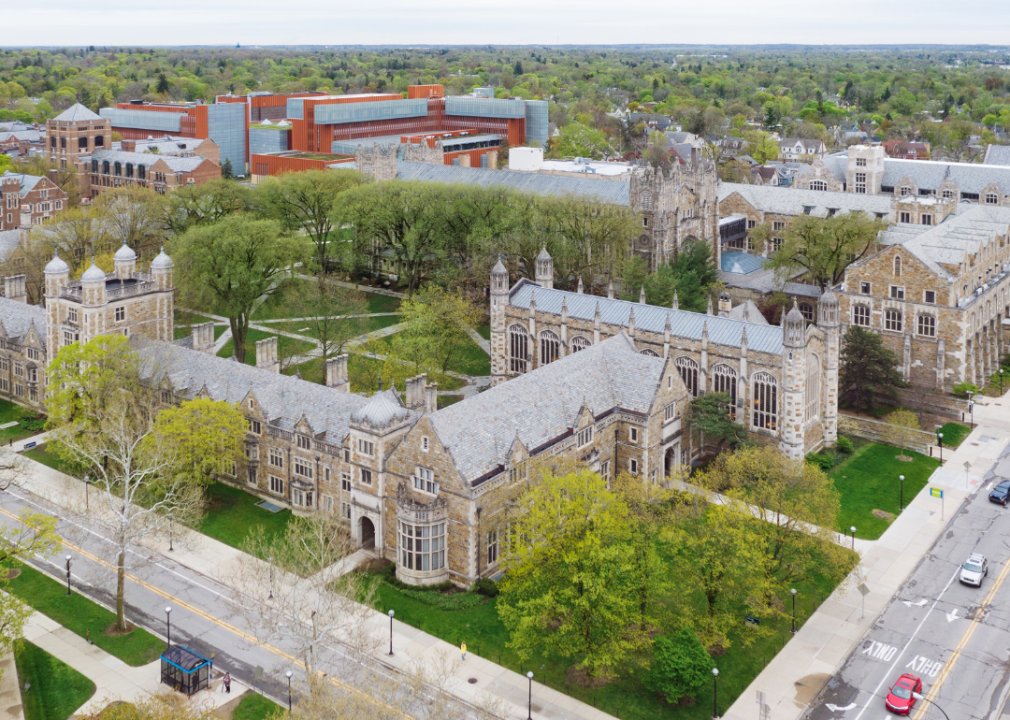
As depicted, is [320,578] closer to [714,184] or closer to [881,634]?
[881,634]

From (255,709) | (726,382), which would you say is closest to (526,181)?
(726,382)

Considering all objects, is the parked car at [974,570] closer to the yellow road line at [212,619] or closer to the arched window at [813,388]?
the arched window at [813,388]

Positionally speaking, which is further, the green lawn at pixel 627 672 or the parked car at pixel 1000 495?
the parked car at pixel 1000 495

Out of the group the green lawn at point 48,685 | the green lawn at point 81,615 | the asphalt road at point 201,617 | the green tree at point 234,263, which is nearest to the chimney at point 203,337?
the green tree at point 234,263

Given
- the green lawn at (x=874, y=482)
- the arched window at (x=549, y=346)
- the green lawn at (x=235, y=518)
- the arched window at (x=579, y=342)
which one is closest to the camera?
the green lawn at (x=235, y=518)

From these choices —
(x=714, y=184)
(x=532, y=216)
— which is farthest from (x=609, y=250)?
(x=714, y=184)
